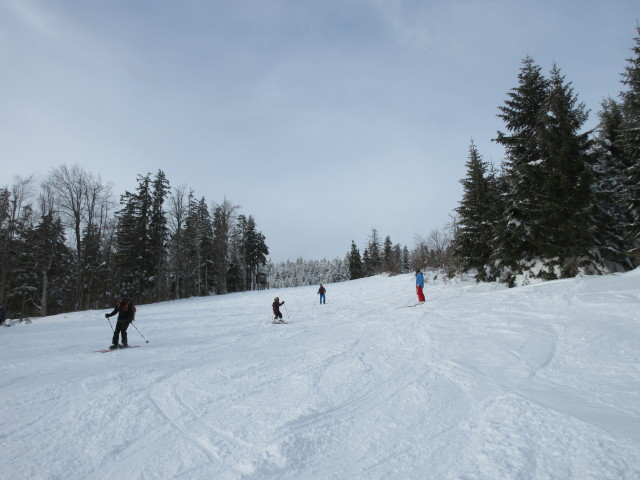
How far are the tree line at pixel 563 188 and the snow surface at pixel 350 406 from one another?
524 cm

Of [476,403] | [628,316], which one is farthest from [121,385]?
[628,316]

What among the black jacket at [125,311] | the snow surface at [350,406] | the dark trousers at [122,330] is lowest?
the snow surface at [350,406]

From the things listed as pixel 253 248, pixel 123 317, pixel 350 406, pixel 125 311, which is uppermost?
pixel 253 248

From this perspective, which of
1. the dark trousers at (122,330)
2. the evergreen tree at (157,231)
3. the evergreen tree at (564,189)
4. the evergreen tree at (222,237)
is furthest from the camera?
the evergreen tree at (222,237)

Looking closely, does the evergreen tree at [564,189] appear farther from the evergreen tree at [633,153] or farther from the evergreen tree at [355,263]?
the evergreen tree at [355,263]

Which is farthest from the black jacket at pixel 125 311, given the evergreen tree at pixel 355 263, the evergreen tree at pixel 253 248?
the evergreen tree at pixel 355 263

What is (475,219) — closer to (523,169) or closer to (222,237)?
(523,169)

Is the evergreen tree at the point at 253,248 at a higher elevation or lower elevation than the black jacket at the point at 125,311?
higher

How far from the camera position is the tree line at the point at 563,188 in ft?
43.1

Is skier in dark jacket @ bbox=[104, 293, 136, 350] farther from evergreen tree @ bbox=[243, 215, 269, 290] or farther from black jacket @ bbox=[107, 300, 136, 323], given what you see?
evergreen tree @ bbox=[243, 215, 269, 290]

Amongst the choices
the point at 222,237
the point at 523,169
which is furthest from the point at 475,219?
the point at 222,237

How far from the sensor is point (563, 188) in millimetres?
13305

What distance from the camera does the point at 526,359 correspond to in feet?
18.5

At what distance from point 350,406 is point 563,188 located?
1434cm
